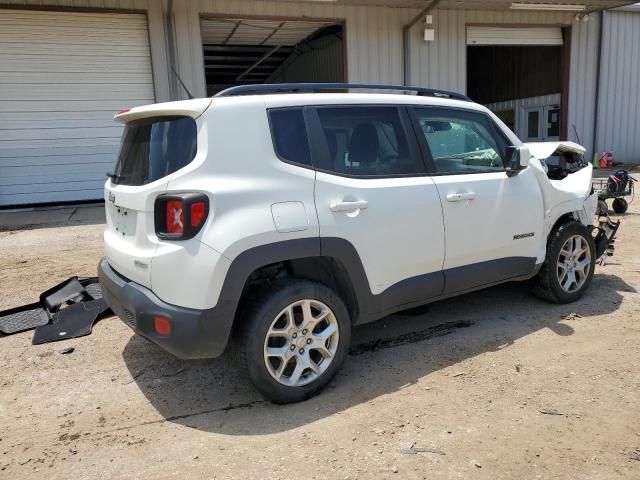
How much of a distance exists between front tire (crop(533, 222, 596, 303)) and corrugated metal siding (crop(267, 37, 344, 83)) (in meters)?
9.50

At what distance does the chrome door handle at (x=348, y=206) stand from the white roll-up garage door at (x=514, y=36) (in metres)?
12.0

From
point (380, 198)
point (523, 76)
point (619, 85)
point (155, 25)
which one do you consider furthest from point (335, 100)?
point (523, 76)

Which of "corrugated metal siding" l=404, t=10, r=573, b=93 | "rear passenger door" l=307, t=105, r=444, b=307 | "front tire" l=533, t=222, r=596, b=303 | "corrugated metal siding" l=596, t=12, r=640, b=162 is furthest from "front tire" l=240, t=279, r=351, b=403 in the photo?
"corrugated metal siding" l=596, t=12, r=640, b=162

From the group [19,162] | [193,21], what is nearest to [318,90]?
[193,21]

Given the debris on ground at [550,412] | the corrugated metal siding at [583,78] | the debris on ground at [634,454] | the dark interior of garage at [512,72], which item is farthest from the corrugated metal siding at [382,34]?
the debris on ground at [634,454]

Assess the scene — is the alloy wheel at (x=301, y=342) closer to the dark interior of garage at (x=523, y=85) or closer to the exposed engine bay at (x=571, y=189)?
the exposed engine bay at (x=571, y=189)

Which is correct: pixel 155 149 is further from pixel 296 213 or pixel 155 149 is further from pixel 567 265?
pixel 567 265

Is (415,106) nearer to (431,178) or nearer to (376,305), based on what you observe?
(431,178)

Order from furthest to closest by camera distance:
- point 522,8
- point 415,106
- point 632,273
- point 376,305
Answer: point 522,8, point 632,273, point 415,106, point 376,305

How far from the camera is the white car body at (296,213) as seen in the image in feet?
9.19

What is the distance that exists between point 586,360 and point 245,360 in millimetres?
2380

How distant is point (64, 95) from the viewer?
35.2ft

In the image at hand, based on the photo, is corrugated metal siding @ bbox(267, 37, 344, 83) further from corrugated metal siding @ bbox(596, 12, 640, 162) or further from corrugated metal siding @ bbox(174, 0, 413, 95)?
corrugated metal siding @ bbox(596, 12, 640, 162)

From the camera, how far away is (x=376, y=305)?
11.3 feet
